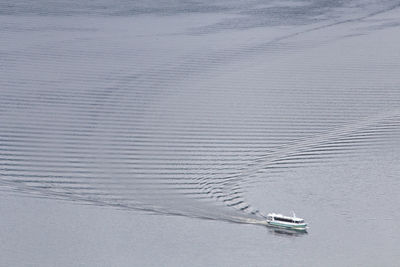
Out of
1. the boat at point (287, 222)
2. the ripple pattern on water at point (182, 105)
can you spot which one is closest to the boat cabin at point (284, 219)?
the boat at point (287, 222)

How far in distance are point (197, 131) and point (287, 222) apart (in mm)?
3416

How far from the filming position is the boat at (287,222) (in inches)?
455

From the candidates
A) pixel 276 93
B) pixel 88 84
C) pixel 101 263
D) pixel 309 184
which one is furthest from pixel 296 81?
pixel 101 263

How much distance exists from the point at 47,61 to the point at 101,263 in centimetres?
756

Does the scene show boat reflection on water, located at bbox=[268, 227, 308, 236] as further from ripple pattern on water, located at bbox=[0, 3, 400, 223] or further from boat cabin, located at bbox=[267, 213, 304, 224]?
ripple pattern on water, located at bbox=[0, 3, 400, 223]

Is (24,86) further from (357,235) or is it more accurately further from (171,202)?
(357,235)

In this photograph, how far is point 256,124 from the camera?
1513 cm

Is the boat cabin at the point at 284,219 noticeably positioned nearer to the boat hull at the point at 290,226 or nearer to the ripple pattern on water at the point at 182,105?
the boat hull at the point at 290,226

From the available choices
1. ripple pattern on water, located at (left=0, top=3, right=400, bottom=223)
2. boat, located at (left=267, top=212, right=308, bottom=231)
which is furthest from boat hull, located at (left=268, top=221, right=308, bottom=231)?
ripple pattern on water, located at (left=0, top=3, right=400, bottom=223)

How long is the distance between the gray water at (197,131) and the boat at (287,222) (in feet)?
0.34

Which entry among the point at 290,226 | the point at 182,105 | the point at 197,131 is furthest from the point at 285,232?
the point at 182,105

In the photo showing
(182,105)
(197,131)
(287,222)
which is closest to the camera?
(287,222)

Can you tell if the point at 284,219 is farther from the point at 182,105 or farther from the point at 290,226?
the point at 182,105

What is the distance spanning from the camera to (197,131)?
14.7 m
